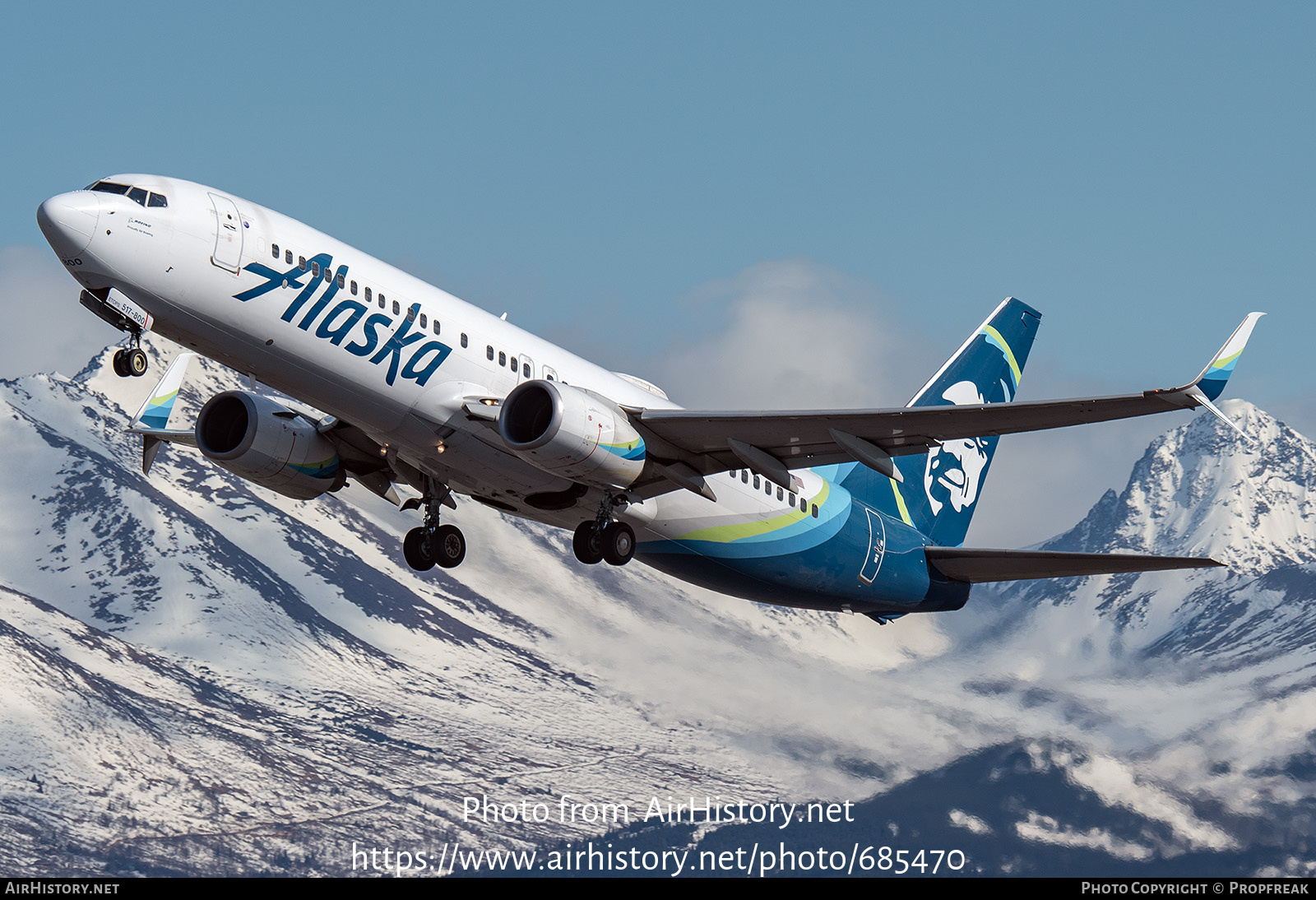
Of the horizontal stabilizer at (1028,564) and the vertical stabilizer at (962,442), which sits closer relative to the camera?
the horizontal stabilizer at (1028,564)

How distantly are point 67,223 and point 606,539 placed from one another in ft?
39.3

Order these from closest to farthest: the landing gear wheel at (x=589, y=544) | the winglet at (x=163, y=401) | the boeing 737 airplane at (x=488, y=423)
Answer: the boeing 737 airplane at (x=488, y=423) < the landing gear wheel at (x=589, y=544) < the winglet at (x=163, y=401)

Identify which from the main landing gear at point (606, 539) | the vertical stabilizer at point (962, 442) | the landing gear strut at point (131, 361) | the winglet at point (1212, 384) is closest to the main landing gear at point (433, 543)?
the main landing gear at point (606, 539)

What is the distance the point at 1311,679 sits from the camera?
120625 millimetres

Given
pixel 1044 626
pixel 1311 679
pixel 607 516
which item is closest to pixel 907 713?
pixel 1044 626

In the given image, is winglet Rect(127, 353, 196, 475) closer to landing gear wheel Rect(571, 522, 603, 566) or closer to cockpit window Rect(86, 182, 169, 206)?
cockpit window Rect(86, 182, 169, 206)

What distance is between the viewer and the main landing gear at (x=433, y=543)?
1430 inches

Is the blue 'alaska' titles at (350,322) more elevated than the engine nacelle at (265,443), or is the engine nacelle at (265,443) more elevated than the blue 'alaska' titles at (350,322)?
the blue 'alaska' titles at (350,322)

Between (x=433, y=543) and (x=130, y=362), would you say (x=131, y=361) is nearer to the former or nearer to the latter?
(x=130, y=362)

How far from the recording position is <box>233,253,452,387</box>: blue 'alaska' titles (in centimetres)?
2956

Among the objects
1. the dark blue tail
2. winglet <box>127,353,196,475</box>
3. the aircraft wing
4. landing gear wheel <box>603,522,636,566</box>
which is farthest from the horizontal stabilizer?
winglet <box>127,353,196,475</box>

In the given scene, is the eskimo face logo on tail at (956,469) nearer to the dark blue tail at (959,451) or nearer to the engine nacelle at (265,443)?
the dark blue tail at (959,451)

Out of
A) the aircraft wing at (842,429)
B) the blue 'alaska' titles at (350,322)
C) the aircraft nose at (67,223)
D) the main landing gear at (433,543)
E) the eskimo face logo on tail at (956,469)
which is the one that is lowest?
the aircraft nose at (67,223)

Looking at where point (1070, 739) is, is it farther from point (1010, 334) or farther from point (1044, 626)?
point (1010, 334)
